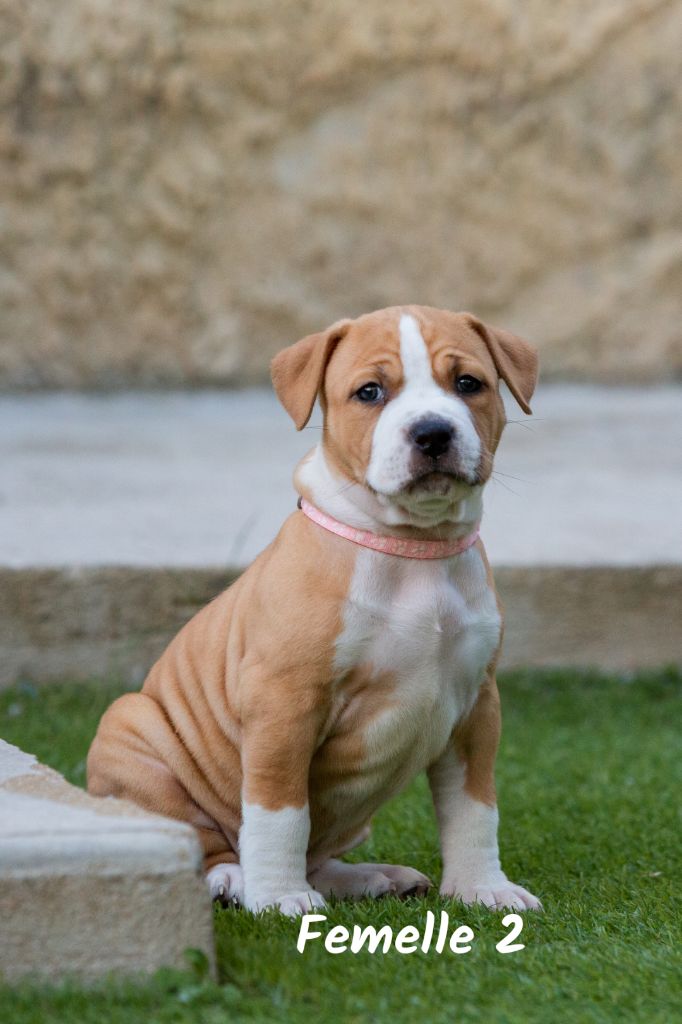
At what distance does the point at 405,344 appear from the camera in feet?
12.7

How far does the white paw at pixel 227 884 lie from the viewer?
394cm

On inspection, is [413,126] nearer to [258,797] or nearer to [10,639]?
[10,639]

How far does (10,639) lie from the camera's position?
687 cm

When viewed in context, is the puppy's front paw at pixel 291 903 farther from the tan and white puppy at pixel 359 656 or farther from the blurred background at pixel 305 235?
the blurred background at pixel 305 235

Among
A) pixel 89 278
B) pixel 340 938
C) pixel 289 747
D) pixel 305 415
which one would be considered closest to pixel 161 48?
pixel 89 278

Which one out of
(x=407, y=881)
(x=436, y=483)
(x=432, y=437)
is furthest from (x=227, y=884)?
(x=432, y=437)

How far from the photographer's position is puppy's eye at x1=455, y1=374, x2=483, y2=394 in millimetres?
3875

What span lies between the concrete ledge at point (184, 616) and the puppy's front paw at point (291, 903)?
325 centimetres

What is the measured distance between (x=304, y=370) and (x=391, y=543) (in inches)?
22.0

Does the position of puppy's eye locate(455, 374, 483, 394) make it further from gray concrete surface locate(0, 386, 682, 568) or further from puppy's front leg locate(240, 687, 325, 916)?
gray concrete surface locate(0, 386, 682, 568)

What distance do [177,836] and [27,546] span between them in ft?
13.8

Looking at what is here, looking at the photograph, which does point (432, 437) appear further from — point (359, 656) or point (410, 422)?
point (359, 656)

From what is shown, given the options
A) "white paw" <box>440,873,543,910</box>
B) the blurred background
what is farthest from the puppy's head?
the blurred background

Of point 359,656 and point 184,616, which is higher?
point 359,656
